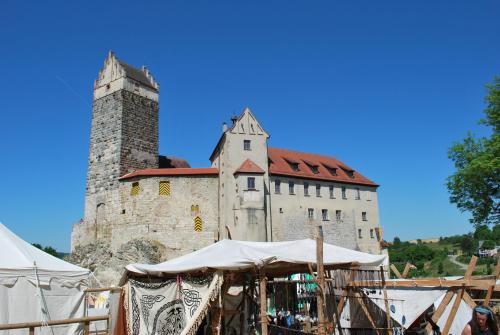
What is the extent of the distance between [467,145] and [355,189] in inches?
689

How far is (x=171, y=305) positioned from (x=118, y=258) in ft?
81.2

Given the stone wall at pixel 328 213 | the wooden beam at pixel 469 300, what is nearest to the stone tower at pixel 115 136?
the stone wall at pixel 328 213

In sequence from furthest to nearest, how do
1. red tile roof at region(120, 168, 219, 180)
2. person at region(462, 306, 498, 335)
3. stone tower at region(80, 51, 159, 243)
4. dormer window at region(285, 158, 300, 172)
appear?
1. dormer window at region(285, 158, 300, 172)
2. stone tower at region(80, 51, 159, 243)
3. red tile roof at region(120, 168, 219, 180)
4. person at region(462, 306, 498, 335)

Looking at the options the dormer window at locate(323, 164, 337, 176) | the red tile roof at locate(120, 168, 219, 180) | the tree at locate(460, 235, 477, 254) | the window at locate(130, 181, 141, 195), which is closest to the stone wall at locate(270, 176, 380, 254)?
the dormer window at locate(323, 164, 337, 176)

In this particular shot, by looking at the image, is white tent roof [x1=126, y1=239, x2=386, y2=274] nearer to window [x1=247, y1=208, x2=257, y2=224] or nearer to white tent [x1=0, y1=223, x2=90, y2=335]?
white tent [x1=0, y1=223, x2=90, y2=335]

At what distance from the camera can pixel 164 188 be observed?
116ft

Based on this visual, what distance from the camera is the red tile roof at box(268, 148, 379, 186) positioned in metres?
38.5

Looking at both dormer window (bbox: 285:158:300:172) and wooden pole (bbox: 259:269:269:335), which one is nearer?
wooden pole (bbox: 259:269:269:335)

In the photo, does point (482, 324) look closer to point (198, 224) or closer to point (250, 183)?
point (250, 183)

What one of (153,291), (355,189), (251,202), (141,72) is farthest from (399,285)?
(141,72)

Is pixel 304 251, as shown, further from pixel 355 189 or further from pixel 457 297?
pixel 355 189

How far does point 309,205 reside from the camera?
126 ft

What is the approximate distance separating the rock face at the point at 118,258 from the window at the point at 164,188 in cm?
398

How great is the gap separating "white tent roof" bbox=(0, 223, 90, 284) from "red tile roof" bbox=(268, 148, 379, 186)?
85.7ft
